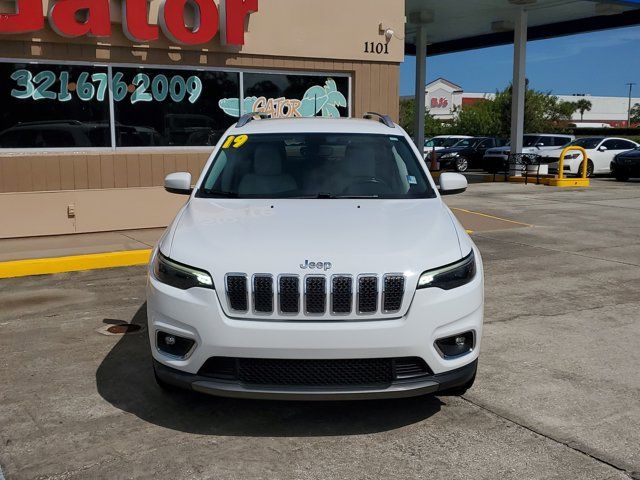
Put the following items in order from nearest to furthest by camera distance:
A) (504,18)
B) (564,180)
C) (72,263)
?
(72,263) < (564,180) < (504,18)

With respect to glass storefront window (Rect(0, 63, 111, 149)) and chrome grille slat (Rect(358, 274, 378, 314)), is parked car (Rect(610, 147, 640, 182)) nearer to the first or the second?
glass storefront window (Rect(0, 63, 111, 149))

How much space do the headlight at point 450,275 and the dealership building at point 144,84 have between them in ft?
25.8

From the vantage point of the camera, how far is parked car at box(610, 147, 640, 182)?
75.3ft

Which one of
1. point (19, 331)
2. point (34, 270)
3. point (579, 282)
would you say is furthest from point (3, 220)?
point (579, 282)

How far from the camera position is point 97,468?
11.6 feet

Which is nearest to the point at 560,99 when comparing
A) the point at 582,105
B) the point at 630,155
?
the point at 582,105

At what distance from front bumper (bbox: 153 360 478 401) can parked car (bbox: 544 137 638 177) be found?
832 inches

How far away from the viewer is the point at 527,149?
2462cm

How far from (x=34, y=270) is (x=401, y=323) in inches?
239

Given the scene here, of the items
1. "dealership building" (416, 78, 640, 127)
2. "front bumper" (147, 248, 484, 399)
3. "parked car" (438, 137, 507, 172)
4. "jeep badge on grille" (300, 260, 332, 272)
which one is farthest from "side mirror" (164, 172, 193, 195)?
"dealership building" (416, 78, 640, 127)

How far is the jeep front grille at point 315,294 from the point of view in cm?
366

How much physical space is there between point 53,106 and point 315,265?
8073 millimetres

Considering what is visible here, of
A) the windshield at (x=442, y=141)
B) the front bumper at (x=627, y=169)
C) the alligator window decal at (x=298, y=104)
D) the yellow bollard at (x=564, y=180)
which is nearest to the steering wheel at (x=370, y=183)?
the alligator window decal at (x=298, y=104)

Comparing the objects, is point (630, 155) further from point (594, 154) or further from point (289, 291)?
point (289, 291)
